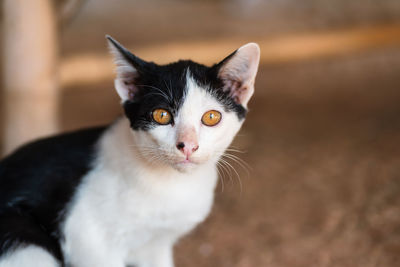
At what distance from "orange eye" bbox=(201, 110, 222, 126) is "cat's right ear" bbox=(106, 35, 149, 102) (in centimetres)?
25

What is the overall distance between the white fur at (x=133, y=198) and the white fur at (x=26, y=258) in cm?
10

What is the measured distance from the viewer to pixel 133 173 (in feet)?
4.90

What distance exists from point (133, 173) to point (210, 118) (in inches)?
12.8

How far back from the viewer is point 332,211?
223cm

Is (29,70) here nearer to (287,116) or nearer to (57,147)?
(57,147)

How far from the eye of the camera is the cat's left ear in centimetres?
137

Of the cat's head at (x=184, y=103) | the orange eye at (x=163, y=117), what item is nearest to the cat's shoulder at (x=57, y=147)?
the cat's head at (x=184, y=103)

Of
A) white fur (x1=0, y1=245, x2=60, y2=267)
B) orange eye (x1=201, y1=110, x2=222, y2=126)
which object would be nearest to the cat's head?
orange eye (x1=201, y1=110, x2=222, y2=126)

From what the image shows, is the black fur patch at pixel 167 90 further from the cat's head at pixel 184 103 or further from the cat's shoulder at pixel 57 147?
the cat's shoulder at pixel 57 147

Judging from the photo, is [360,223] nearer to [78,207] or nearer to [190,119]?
[190,119]

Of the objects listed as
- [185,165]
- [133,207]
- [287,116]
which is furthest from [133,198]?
[287,116]

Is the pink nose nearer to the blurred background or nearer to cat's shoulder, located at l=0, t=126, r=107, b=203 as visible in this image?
cat's shoulder, located at l=0, t=126, r=107, b=203

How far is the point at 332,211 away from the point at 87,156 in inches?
49.7

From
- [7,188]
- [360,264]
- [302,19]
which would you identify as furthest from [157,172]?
[302,19]
